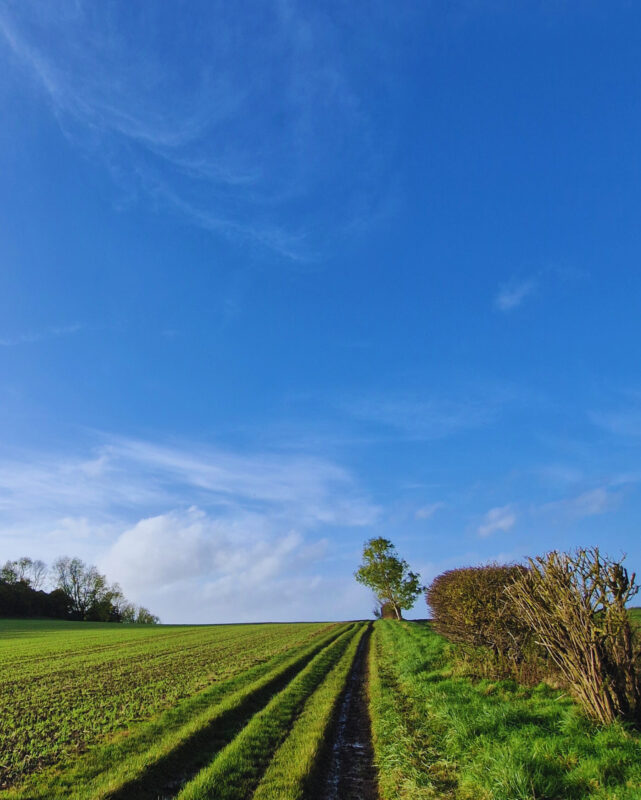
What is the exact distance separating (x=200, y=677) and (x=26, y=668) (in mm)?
11199

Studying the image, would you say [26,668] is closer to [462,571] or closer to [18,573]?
[462,571]

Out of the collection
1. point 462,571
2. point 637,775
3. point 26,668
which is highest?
point 462,571

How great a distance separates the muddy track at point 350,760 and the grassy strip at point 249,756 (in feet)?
3.53

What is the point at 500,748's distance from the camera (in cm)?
706

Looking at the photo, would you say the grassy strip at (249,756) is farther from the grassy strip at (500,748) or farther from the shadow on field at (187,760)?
the grassy strip at (500,748)

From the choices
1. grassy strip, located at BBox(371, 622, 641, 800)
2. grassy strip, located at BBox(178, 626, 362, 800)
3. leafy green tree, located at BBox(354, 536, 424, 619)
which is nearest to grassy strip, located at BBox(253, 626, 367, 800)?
grassy strip, located at BBox(178, 626, 362, 800)

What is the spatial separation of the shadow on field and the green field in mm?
32

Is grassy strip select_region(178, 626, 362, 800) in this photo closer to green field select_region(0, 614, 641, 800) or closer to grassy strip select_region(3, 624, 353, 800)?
green field select_region(0, 614, 641, 800)

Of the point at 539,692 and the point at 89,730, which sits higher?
the point at 539,692

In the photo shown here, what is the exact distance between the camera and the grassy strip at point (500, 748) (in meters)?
5.88

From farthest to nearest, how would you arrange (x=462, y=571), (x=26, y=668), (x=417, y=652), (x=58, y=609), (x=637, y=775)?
(x=58, y=609) < (x=26, y=668) < (x=417, y=652) < (x=462, y=571) < (x=637, y=775)

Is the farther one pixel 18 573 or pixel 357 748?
pixel 18 573

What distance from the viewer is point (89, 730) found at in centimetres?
1070

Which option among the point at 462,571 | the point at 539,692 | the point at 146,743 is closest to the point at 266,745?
the point at 146,743
